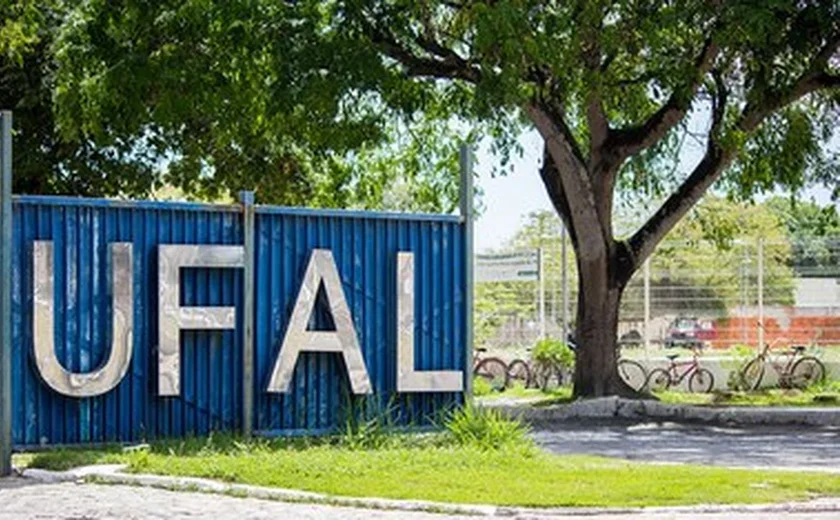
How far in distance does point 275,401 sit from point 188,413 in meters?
0.97

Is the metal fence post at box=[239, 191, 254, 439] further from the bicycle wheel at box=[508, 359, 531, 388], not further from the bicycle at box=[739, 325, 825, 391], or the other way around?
the bicycle at box=[739, 325, 825, 391]

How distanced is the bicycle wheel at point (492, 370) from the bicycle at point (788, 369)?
4.64 meters

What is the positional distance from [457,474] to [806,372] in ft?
62.3

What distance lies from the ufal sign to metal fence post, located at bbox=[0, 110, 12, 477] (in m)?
0.33

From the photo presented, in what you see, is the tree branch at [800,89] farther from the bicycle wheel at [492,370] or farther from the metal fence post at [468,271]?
the metal fence post at [468,271]

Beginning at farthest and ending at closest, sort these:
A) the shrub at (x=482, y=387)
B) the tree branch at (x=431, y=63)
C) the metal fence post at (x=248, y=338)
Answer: the shrub at (x=482, y=387) → the tree branch at (x=431, y=63) → the metal fence post at (x=248, y=338)

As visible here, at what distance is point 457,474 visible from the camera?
47.5 ft

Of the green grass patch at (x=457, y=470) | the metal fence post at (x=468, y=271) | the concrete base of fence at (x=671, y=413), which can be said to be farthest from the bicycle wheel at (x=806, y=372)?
the green grass patch at (x=457, y=470)

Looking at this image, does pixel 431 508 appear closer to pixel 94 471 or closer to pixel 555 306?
pixel 94 471

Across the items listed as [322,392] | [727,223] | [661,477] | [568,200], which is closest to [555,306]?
[727,223]

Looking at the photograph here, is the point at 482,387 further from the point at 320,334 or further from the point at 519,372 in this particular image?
the point at 320,334

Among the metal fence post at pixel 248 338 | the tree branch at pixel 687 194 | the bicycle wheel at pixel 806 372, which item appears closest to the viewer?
the metal fence post at pixel 248 338

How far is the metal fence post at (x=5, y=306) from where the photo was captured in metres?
15.0

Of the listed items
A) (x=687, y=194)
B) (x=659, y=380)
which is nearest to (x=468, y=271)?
(x=687, y=194)
